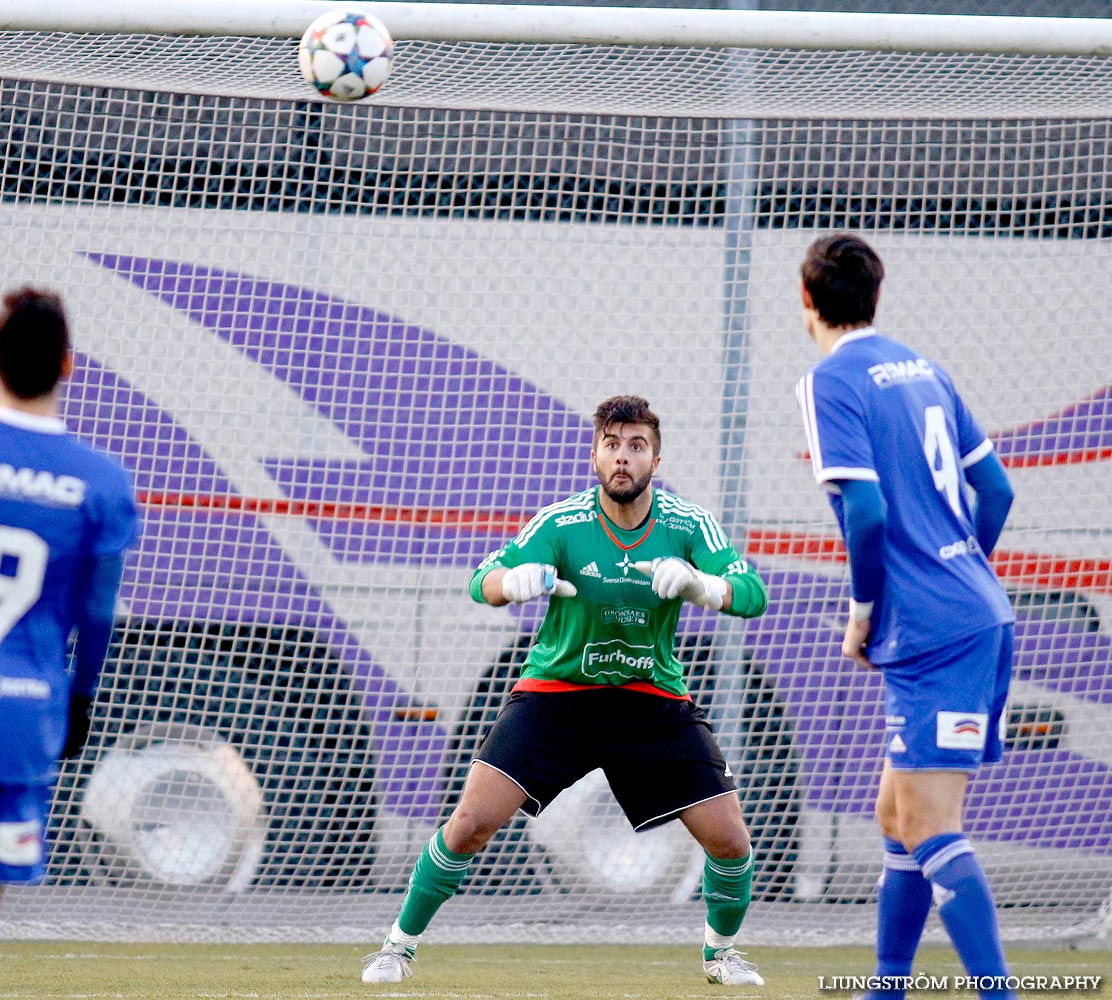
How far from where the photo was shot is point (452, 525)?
7.21 m

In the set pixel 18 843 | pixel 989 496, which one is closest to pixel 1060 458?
pixel 989 496

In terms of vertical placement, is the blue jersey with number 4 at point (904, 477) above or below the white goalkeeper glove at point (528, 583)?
above

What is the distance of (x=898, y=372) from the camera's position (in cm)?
386

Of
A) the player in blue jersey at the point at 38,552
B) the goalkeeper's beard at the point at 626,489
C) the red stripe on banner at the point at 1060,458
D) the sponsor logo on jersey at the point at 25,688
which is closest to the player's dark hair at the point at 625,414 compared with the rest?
the goalkeeper's beard at the point at 626,489

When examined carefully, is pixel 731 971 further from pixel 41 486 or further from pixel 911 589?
pixel 41 486

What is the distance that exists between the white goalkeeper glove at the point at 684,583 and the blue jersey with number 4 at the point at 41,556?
1.82 meters

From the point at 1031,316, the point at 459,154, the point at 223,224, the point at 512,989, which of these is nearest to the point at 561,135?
the point at 459,154

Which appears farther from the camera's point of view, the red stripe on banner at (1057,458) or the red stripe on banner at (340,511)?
the red stripe on banner at (340,511)

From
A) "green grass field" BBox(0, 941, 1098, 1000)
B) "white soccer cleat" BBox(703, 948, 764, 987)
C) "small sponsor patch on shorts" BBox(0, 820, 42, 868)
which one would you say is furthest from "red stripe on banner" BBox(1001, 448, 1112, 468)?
"small sponsor patch on shorts" BBox(0, 820, 42, 868)

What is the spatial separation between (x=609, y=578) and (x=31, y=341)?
7.81 feet

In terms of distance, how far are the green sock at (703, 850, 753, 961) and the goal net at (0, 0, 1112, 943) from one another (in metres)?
1.39

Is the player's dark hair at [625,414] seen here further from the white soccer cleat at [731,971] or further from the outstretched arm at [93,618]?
the outstretched arm at [93,618]

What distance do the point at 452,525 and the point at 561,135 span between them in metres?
1.87

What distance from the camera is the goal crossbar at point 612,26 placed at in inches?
232
